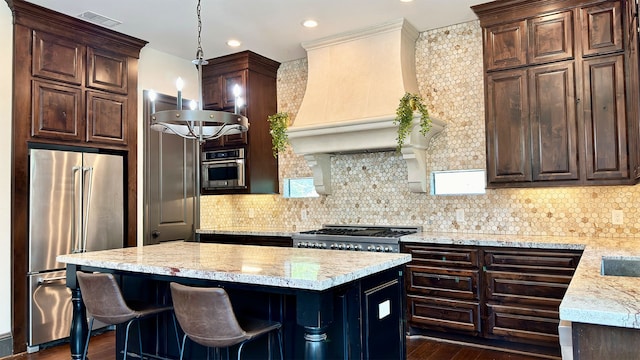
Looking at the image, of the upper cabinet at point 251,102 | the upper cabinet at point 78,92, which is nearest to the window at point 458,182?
the upper cabinet at point 251,102

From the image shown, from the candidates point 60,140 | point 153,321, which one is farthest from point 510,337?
point 60,140

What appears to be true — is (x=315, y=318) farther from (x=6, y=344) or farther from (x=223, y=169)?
(x=223, y=169)

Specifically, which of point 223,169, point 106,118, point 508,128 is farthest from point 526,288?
point 106,118

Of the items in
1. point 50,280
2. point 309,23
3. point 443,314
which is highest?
point 309,23

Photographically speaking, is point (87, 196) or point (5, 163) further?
point (87, 196)

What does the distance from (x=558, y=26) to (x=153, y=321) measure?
3909 millimetres

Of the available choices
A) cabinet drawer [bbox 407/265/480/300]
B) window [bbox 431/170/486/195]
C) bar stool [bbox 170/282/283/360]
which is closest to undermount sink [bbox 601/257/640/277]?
cabinet drawer [bbox 407/265/480/300]

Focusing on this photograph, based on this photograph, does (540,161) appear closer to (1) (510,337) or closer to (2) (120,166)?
(1) (510,337)

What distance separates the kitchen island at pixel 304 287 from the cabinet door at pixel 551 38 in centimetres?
231

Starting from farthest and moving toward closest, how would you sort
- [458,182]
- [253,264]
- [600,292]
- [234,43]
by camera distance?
[234,43]
[458,182]
[253,264]
[600,292]

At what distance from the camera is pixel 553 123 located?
12.4 feet

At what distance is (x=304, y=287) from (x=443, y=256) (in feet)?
7.43

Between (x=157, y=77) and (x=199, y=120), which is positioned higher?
(x=157, y=77)

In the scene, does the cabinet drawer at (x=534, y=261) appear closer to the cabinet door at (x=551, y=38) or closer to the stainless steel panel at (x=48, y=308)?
the cabinet door at (x=551, y=38)
